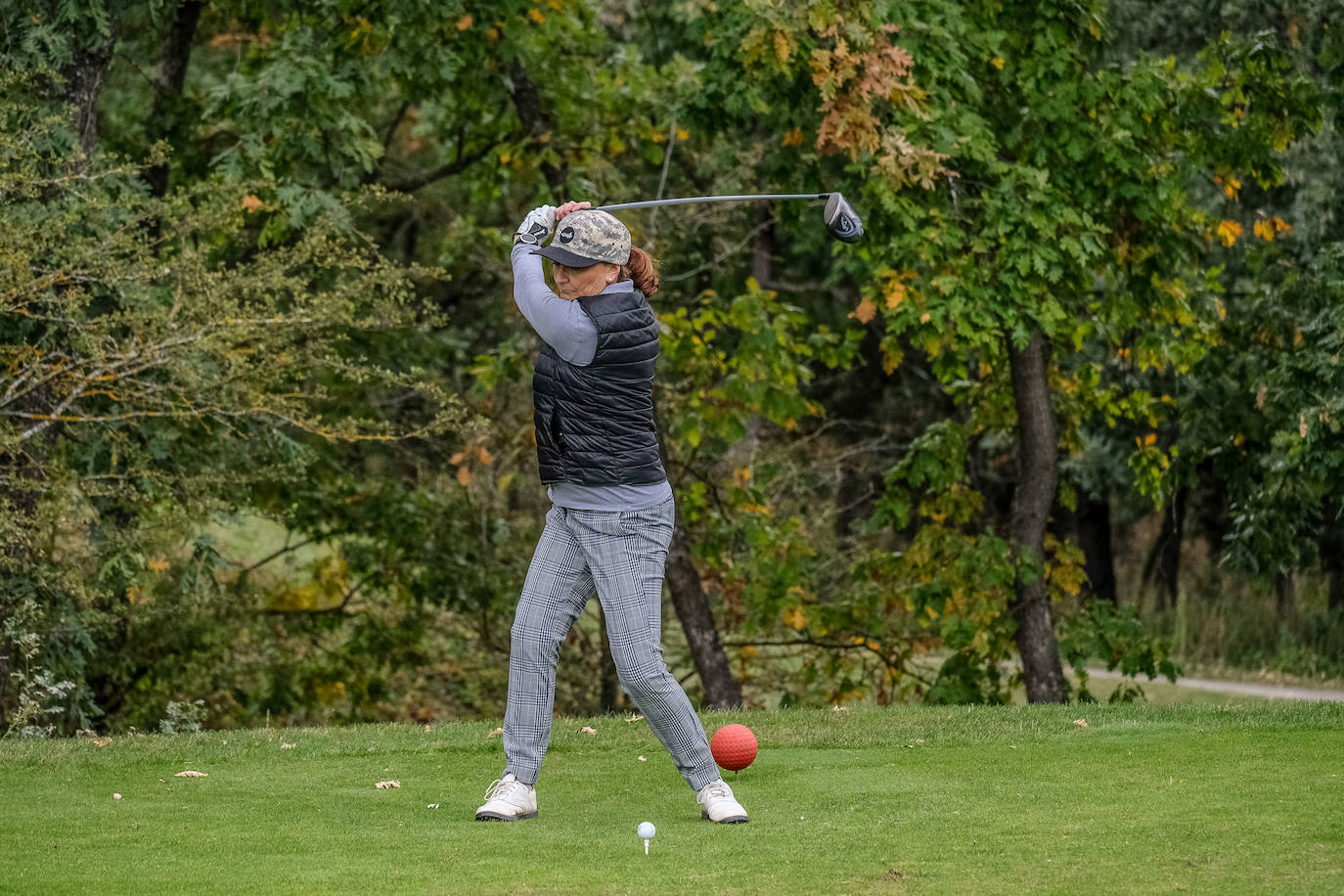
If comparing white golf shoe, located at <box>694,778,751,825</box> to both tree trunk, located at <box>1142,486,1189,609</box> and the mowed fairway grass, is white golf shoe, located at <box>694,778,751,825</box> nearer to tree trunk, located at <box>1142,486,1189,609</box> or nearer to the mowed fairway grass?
the mowed fairway grass

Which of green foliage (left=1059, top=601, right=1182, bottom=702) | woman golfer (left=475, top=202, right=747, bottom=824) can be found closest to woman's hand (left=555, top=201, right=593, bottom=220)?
woman golfer (left=475, top=202, right=747, bottom=824)

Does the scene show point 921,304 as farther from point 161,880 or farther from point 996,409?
point 161,880

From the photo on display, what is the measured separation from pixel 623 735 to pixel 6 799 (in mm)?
2885

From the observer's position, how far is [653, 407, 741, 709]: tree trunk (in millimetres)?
13906

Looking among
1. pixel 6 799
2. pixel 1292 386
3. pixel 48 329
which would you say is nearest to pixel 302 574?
pixel 48 329

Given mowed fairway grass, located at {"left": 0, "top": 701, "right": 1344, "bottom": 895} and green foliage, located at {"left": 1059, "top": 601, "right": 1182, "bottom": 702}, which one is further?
green foliage, located at {"left": 1059, "top": 601, "right": 1182, "bottom": 702}

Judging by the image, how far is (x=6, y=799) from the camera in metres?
6.13

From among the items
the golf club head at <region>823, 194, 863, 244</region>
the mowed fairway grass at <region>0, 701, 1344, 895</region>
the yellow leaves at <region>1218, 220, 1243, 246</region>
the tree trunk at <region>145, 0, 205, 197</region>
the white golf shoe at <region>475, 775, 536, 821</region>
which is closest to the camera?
the mowed fairway grass at <region>0, 701, 1344, 895</region>

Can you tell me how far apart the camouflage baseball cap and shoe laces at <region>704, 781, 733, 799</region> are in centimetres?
185

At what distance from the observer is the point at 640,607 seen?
18.2ft

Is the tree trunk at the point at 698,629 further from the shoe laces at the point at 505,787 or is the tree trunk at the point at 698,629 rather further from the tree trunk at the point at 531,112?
the shoe laces at the point at 505,787

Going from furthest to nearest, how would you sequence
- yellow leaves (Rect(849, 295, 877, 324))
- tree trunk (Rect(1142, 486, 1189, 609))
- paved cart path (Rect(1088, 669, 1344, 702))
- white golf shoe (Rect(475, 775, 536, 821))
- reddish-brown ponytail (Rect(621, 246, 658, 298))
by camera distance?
tree trunk (Rect(1142, 486, 1189, 609)) < paved cart path (Rect(1088, 669, 1344, 702)) < yellow leaves (Rect(849, 295, 877, 324)) < reddish-brown ponytail (Rect(621, 246, 658, 298)) < white golf shoe (Rect(475, 775, 536, 821))

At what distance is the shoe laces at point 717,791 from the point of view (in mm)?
5520

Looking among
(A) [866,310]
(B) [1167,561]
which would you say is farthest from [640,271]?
(B) [1167,561]
